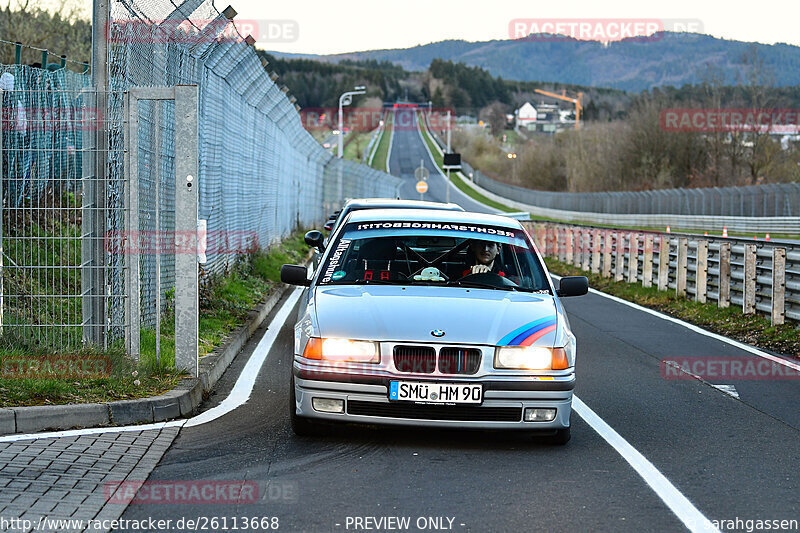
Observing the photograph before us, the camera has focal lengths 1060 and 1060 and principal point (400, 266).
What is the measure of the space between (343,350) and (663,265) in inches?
535

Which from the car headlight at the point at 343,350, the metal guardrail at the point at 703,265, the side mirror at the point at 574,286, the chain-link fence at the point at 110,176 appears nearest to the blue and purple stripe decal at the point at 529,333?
the car headlight at the point at 343,350

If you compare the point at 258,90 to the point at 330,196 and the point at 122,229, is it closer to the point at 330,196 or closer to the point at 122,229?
the point at 122,229

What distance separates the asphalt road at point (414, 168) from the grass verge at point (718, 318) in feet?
171

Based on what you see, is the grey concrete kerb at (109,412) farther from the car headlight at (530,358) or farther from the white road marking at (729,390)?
the white road marking at (729,390)

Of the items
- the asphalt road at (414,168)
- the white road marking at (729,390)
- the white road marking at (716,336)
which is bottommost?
the white road marking at (716,336)

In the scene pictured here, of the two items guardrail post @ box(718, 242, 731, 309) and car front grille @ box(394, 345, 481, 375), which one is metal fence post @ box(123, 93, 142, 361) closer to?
car front grille @ box(394, 345, 481, 375)

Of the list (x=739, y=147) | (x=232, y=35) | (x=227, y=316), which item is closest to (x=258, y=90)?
(x=232, y=35)

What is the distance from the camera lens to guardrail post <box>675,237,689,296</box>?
58.4 ft

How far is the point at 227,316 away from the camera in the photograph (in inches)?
482

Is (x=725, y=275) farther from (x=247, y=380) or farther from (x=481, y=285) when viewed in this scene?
(x=481, y=285)

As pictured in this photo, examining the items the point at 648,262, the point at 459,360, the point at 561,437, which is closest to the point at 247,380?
the point at 459,360

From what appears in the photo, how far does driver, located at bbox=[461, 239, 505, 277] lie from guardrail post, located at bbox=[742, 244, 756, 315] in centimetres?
774

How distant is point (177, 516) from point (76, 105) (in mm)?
4865

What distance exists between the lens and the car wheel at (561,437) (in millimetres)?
6594
